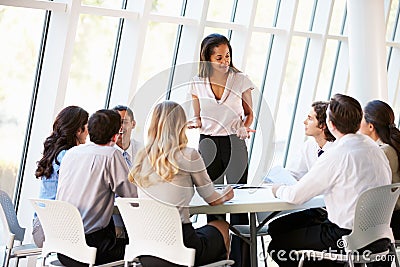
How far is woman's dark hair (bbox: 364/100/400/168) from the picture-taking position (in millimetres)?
4980

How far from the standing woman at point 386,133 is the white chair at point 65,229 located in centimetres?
202

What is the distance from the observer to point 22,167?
576cm

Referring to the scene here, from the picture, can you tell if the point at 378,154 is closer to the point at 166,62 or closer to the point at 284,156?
the point at 166,62

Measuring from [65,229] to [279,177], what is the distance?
5.17 feet

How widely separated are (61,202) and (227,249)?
3.31 ft

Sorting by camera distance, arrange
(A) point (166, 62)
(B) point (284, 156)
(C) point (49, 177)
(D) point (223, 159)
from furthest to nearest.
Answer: (B) point (284, 156) < (A) point (166, 62) < (D) point (223, 159) < (C) point (49, 177)

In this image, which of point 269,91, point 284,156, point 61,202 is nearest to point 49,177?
point 61,202

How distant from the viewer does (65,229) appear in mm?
4059

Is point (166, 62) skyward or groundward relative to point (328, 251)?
skyward

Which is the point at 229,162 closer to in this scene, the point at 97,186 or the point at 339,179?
the point at 339,179

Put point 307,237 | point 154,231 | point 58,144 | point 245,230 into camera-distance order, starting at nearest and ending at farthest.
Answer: point 154,231
point 307,237
point 58,144
point 245,230

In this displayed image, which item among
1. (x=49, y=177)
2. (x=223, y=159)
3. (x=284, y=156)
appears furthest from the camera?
(x=284, y=156)

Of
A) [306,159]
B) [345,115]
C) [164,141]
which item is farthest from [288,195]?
[306,159]

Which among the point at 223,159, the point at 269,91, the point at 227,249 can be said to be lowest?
the point at 227,249
